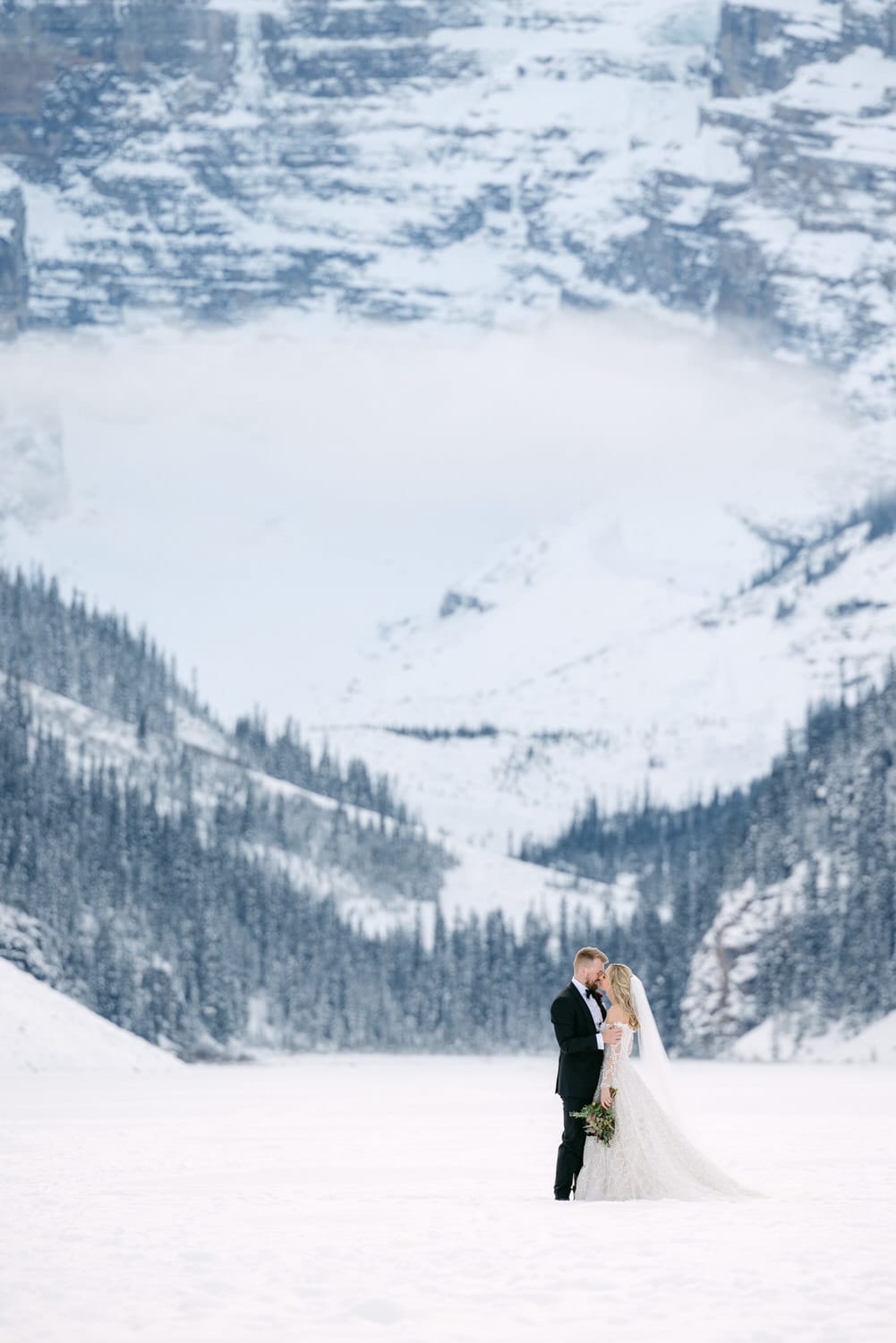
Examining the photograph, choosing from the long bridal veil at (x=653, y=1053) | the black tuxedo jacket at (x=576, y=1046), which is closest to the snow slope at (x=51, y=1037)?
the long bridal veil at (x=653, y=1053)

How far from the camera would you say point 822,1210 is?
34.5m

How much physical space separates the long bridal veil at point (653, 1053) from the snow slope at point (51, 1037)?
2104 inches

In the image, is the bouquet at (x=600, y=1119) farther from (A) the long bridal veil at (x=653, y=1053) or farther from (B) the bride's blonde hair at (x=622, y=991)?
(B) the bride's blonde hair at (x=622, y=991)

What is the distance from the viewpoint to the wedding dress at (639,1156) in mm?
34938

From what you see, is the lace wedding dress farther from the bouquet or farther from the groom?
the groom

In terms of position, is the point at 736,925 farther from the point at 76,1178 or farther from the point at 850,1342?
the point at 850,1342

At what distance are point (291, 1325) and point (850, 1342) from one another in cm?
583

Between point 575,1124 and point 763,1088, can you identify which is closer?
point 575,1124

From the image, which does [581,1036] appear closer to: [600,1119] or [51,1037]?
[600,1119]

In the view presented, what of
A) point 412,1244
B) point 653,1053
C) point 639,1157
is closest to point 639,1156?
point 639,1157

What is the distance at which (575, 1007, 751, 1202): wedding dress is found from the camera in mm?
34938

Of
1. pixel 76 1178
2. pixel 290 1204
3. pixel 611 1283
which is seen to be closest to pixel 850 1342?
pixel 611 1283

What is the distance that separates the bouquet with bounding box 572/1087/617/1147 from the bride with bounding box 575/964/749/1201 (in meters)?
0.07

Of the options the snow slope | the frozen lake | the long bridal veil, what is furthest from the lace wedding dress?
the snow slope
